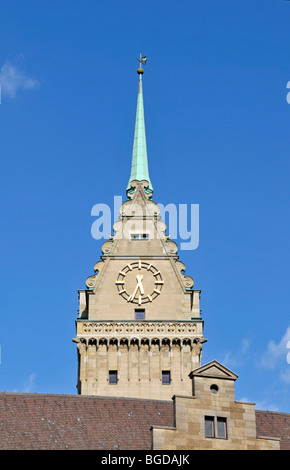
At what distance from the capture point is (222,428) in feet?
130

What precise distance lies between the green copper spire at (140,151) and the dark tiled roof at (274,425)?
1275 inches

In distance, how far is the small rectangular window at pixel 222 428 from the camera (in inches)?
1554

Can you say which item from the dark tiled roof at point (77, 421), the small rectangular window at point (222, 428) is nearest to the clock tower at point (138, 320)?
the dark tiled roof at point (77, 421)

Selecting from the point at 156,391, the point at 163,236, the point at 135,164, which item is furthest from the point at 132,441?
the point at 135,164

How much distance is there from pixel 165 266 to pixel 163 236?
1919mm

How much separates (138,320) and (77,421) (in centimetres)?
2667

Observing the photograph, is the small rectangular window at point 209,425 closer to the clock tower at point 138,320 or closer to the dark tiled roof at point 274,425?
the dark tiled roof at point 274,425

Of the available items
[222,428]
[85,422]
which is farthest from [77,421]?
[222,428]

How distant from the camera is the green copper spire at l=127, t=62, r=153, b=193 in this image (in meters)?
77.5

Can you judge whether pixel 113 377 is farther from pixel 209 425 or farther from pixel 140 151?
pixel 209 425
